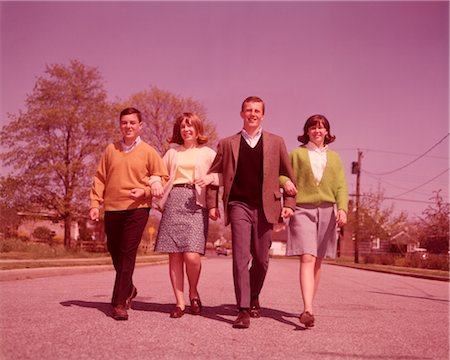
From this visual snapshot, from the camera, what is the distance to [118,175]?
528cm

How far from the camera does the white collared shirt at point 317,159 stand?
530cm

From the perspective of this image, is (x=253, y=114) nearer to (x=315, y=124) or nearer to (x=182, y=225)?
(x=315, y=124)

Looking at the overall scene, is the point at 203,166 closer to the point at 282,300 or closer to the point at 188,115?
the point at 188,115

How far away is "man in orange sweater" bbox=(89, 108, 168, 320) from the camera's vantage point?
5.16 metres

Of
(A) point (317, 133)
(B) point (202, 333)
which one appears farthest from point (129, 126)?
(B) point (202, 333)

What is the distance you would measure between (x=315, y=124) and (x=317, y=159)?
38 cm

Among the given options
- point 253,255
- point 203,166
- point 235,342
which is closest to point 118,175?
point 203,166

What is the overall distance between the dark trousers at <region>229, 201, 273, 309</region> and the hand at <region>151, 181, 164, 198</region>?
0.73 metres

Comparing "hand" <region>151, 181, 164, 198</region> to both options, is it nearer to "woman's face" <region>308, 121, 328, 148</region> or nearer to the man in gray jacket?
the man in gray jacket

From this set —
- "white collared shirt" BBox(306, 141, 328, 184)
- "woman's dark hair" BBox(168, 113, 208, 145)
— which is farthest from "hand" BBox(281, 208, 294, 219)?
"woman's dark hair" BBox(168, 113, 208, 145)

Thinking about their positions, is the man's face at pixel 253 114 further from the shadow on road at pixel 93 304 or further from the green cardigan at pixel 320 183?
the shadow on road at pixel 93 304

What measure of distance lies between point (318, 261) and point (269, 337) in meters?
1.47

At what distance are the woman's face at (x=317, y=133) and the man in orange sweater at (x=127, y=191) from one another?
1.61m

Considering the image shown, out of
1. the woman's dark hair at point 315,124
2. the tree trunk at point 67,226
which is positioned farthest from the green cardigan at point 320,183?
the tree trunk at point 67,226
